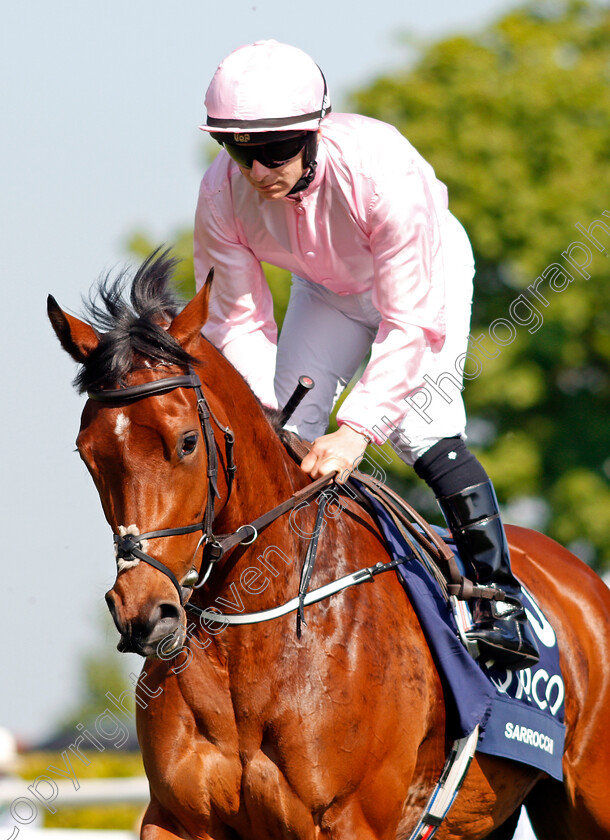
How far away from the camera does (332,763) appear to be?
11.1ft

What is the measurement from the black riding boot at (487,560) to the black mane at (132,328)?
1351 mm

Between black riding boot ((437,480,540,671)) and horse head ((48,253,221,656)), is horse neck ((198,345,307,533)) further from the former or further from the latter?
black riding boot ((437,480,540,671))

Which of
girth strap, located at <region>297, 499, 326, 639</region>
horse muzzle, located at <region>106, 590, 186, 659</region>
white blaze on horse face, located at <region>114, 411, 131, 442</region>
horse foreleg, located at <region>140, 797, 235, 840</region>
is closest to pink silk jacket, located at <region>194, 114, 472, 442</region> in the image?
girth strap, located at <region>297, 499, 326, 639</region>

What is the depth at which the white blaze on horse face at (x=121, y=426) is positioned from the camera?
3041mm

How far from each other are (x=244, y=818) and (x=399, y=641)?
770 mm

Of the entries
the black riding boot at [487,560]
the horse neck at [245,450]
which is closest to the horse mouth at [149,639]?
the horse neck at [245,450]

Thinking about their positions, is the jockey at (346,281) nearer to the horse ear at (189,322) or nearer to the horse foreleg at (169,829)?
the horse ear at (189,322)

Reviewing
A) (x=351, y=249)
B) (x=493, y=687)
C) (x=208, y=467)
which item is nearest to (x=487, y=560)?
(x=493, y=687)

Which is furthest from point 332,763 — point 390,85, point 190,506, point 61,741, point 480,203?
point 61,741

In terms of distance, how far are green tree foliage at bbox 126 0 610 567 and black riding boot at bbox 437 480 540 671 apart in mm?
10427

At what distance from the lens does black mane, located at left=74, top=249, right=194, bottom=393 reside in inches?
125

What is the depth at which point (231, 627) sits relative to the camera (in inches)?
136

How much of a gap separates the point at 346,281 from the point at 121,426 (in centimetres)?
145

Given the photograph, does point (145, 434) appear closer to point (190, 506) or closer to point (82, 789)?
point (190, 506)
